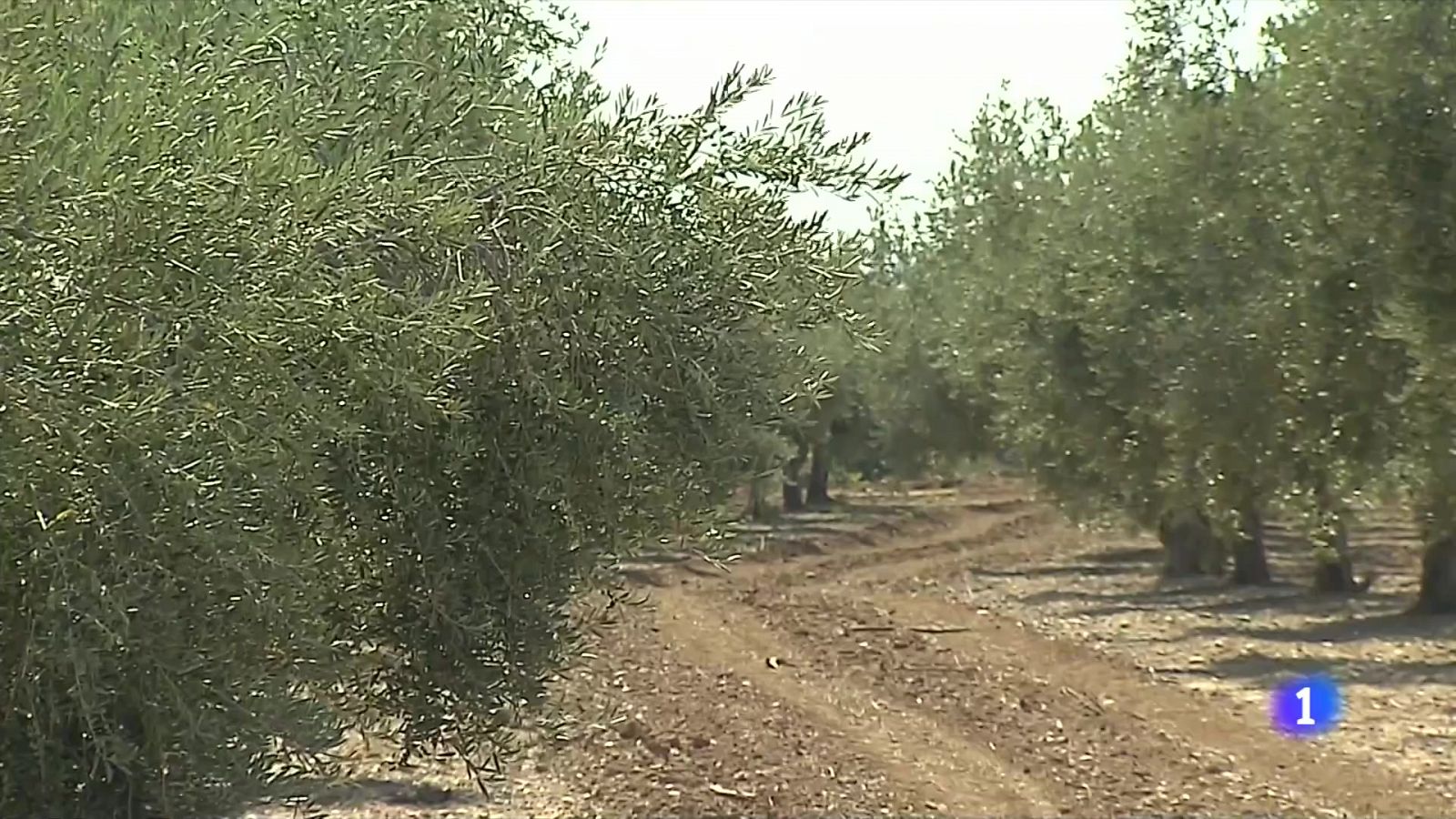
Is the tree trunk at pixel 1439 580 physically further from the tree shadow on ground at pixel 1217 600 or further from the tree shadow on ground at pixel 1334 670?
the tree shadow on ground at pixel 1334 670

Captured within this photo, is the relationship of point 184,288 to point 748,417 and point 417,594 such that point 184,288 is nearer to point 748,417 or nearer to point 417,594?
point 417,594

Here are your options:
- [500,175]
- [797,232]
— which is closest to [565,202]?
[500,175]

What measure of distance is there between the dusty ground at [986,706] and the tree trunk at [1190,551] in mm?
924

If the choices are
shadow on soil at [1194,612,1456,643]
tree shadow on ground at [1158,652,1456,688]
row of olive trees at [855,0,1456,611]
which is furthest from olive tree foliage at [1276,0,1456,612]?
shadow on soil at [1194,612,1456,643]

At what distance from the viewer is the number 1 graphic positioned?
625 inches

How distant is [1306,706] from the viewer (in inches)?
656

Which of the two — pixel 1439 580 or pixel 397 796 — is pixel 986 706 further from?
pixel 1439 580

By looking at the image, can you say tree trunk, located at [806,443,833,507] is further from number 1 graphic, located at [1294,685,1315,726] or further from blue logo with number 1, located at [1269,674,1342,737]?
number 1 graphic, located at [1294,685,1315,726]

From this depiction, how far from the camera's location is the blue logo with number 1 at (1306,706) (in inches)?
616

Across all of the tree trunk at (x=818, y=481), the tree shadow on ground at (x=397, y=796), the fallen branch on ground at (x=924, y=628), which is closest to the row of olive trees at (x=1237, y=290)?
the fallen branch on ground at (x=924, y=628)

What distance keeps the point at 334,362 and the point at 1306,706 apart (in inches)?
526

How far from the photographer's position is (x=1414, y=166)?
43.3ft

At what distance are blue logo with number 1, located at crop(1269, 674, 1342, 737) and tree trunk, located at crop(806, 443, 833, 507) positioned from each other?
32554 mm

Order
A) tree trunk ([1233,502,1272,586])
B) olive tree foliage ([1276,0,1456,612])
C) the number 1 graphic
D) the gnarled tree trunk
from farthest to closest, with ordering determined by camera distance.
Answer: tree trunk ([1233,502,1272,586])
the gnarled tree trunk
the number 1 graphic
olive tree foliage ([1276,0,1456,612])
